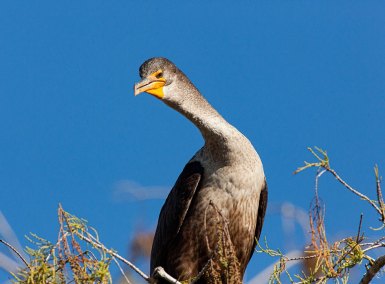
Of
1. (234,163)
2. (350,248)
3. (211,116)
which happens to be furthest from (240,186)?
(350,248)

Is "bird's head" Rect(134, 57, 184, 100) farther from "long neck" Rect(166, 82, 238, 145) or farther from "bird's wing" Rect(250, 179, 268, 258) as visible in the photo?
"bird's wing" Rect(250, 179, 268, 258)

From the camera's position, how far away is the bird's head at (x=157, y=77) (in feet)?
21.0

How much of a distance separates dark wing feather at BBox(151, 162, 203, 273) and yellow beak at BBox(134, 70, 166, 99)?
653mm

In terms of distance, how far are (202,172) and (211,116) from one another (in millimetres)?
442

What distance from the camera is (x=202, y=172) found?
6.52m

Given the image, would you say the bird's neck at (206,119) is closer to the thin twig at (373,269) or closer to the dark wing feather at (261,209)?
the dark wing feather at (261,209)

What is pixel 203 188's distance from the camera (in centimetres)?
645

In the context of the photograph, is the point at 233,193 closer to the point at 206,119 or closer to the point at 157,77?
the point at 206,119

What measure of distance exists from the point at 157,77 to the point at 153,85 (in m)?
0.09

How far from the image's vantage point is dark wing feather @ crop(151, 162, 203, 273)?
645cm

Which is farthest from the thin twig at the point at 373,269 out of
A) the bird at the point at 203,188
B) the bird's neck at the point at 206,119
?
the bird's neck at the point at 206,119

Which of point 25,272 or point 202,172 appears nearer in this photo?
point 25,272

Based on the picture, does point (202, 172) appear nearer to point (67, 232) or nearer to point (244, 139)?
point (244, 139)

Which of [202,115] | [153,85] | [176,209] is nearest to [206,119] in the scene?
[202,115]
